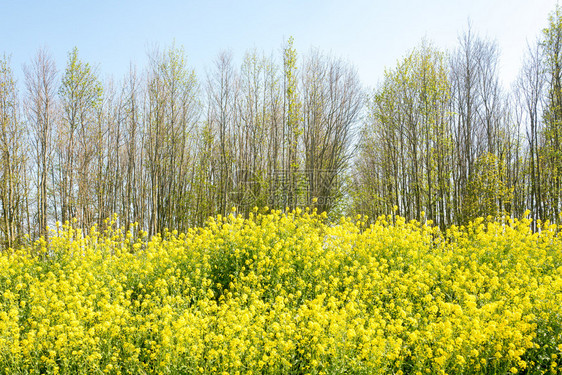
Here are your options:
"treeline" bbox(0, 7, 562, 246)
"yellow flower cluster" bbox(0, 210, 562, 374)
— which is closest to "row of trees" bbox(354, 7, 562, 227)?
"treeline" bbox(0, 7, 562, 246)

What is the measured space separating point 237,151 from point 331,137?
549 centimetres

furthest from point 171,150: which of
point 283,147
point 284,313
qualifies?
point 284,313

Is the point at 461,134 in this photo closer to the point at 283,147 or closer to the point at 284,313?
the point at 283,147

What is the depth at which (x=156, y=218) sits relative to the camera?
20141 mm

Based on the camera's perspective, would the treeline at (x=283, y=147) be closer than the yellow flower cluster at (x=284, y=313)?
No

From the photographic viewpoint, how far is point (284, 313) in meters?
4.74

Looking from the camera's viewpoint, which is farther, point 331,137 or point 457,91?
point 331,137

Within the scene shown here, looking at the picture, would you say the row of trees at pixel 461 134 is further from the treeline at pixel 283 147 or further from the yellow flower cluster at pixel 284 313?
the yellow flower cluster at pixel 284 313

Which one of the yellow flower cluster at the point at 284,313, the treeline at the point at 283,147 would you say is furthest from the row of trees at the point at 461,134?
the yellow flower cluster at the point at 284,313

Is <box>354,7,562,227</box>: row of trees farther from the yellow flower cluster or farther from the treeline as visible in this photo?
the yellow flower cluster

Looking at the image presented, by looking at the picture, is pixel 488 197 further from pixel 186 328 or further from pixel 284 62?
pixel 186 328

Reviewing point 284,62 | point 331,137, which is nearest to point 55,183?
point 284,62

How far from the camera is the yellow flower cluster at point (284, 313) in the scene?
13.3 feet

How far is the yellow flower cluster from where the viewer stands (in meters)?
4.05
